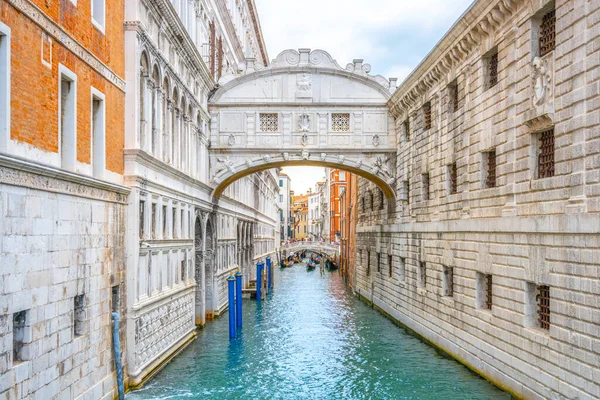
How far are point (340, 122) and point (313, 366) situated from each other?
909 cm

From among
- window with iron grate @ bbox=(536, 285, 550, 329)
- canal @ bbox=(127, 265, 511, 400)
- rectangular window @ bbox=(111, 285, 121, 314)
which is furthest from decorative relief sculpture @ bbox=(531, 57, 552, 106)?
rectangular window @ bbox=(111, 285, 121, 314)

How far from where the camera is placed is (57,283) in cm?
896

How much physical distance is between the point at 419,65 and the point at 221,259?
11201 millimetres

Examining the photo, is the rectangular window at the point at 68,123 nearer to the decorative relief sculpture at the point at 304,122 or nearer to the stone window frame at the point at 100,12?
the stone window frame at the point at 100,12

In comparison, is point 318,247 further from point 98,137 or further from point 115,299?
point 98,137

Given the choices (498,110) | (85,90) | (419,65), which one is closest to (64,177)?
(85,90)

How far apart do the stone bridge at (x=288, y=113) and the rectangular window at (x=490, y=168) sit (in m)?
7.87

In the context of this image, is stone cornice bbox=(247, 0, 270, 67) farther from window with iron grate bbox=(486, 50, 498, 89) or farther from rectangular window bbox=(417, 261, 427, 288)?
window with iron grate bbox=(486, 50, 498, 89)

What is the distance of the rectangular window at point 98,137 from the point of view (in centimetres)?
1101

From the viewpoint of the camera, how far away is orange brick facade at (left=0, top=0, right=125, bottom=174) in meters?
7.79

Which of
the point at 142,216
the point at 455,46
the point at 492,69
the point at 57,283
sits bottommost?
the point at 57,283

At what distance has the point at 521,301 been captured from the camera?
1174 centimetres

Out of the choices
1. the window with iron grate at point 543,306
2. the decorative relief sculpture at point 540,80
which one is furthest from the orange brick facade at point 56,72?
the window with iron grate at point 543,306

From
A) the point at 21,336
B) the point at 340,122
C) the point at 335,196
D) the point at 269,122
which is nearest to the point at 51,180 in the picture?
the point at 21,336
